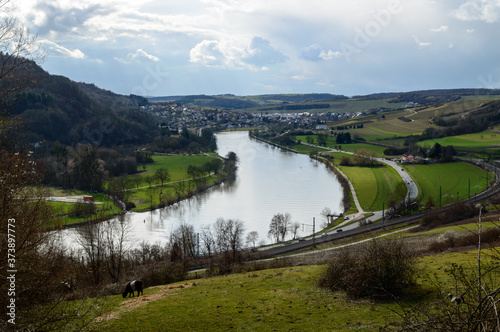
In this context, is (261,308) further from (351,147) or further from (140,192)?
(351,147)

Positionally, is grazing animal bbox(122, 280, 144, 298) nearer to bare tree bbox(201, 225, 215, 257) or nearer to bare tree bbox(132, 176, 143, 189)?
bare tree bbox(201, 225, 215, 257)

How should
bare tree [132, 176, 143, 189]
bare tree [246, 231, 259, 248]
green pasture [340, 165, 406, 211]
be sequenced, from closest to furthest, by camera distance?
bare tree [246, 231, 259, 248] < green pasture [340, 165, 406, 211] < bare tree [132, 176, 143, 189]

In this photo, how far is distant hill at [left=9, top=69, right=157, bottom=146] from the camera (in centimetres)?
7431

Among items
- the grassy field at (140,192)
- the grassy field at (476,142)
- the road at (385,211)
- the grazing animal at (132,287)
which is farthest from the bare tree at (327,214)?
the grassy field at (476,142)

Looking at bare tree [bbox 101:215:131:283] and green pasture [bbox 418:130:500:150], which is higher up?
green pasture [bbox 418:130:500:150]

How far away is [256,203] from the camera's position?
36.5 metres

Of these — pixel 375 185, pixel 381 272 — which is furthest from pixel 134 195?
pixel 381 272

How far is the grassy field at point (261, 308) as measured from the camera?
22.1ft

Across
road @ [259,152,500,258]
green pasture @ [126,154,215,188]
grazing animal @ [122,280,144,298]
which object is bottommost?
road @ [259,152,500,258]

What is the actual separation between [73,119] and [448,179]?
7271 cm

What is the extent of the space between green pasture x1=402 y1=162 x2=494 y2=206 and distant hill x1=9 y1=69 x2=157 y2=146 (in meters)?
57.4

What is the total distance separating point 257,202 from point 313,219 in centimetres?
687

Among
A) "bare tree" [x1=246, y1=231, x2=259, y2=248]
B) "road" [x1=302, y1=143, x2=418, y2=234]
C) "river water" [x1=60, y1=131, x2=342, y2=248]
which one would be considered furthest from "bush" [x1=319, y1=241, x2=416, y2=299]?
"road" [x1=302, y1=143, x2=418, y2=234]

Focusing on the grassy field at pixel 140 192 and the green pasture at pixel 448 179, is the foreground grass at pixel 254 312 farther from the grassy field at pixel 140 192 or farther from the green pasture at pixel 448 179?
the green pasture at pixel 448 179
